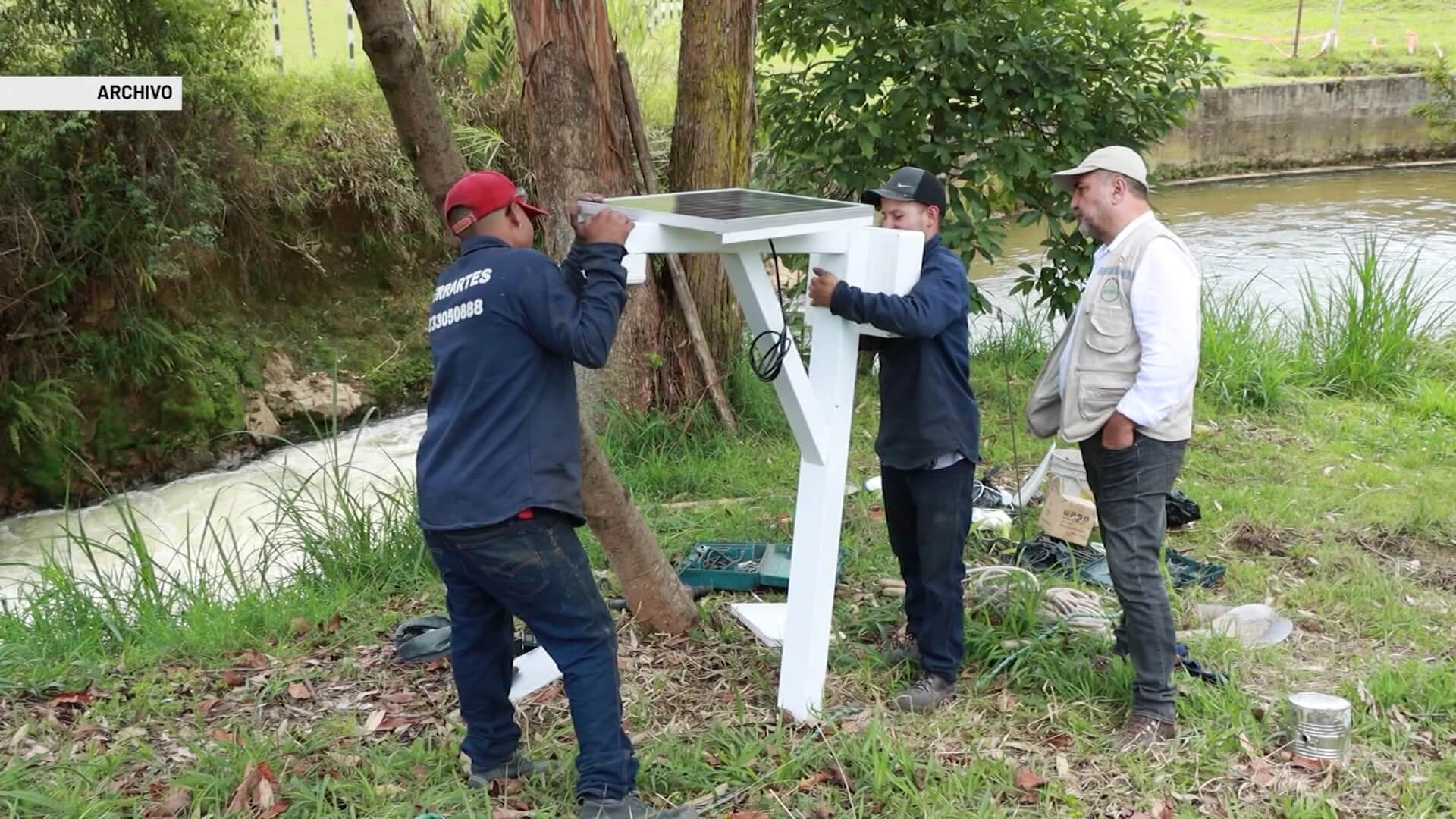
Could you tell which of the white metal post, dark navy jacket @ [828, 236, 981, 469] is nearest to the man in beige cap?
dark navy jacket @ [828, 236, 981, 469]

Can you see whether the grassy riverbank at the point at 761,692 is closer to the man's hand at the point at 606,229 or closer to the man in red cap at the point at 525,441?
the man in red cap at the point at 525,441

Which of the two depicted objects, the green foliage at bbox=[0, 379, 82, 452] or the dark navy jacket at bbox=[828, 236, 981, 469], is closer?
the dark navy jacket at bbox=[828, 236, 981, 469]

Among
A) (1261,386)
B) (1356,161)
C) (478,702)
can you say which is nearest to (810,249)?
(478,702)

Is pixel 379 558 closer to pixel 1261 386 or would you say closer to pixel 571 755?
pixel 571 755

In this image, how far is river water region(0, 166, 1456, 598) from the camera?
24.8 ft

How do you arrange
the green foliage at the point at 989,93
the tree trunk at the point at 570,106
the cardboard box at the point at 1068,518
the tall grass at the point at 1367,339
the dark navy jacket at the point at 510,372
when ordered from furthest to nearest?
1. the tall grass at the point at 1367,339
2. the green foliage at the point at 989,93
3. the tree trunk at the point at 570,106
4. the cardboard box at the point at 1068,518
5. the dark navy jacket at the point at 510,372

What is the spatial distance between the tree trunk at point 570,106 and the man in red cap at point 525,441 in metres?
3.10

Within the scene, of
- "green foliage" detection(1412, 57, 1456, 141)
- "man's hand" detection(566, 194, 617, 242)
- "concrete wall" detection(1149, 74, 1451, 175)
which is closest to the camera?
"man's hand" detection(566, 194, 617, 242)

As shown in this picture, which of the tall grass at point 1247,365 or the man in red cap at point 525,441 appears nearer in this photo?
the man in red cap at point 525,441

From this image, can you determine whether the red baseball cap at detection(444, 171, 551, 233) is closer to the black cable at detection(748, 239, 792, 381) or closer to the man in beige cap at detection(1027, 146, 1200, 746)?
the black cable at detection(748, 239, 792, 381)

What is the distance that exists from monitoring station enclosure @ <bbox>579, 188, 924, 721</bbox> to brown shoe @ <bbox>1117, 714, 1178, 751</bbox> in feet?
3.07

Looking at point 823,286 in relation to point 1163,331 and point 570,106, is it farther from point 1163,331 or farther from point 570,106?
point 570,106

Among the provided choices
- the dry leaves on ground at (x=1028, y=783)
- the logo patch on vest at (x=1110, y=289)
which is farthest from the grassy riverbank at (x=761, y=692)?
the logo patch on vest at (x=1110, y=289)

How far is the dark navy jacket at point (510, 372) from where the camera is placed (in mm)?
2992
